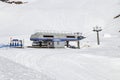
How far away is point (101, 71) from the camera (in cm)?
2153

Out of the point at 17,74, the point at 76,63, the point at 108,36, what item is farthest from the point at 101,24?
the point at 17,74

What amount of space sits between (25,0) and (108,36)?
5542 centimetres

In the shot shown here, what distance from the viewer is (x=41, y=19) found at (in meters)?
115

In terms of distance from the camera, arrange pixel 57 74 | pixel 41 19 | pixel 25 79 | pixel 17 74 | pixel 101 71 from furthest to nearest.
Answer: pixel 41 19, pixel 101 71, pixel 57 74, pixel 17 74, pixel 25 79

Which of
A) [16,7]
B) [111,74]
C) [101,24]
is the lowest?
[111,74]

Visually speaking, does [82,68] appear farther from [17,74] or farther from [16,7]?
[16,7]

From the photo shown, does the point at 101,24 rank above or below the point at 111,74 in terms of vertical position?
above

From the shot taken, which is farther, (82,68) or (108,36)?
(108,36)

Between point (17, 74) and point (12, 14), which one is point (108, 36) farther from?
point (17, 74)

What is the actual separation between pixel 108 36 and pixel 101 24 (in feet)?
73.2

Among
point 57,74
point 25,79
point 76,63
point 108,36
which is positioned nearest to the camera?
point 25,79

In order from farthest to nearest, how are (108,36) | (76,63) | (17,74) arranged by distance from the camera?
(108,36), (76,63), (17,74)

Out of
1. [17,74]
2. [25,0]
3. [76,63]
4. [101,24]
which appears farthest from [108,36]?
[17,74]

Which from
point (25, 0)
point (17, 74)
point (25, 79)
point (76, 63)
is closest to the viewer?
point (25, 79)
